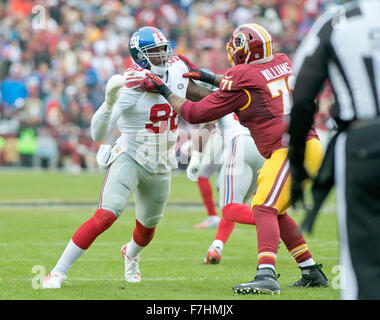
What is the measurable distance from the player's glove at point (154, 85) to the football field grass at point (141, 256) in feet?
4.66

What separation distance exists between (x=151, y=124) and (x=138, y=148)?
0.21 metres

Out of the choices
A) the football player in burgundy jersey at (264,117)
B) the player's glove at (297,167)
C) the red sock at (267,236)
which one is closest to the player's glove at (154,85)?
the football player in burgundy jersey at (264,117)

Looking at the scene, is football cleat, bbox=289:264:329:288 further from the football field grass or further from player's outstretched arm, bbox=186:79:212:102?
player's outstretched arm, bbox=186:79:212:102

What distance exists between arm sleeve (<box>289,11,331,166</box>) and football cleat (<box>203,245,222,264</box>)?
3551 mm

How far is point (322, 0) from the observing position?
23078mm

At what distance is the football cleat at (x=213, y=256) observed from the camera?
693 centimetres

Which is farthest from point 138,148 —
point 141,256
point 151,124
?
point 141,256

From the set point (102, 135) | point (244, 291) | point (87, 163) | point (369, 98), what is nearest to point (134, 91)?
point (102, 135)

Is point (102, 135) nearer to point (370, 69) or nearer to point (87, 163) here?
point (370, 69)

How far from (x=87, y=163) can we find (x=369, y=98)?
55.2 ft

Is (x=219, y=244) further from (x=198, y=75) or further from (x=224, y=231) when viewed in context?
(x=198, y=75)

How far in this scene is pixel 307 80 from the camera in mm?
3348

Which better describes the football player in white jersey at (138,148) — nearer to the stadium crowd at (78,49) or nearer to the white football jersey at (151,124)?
the white football jersey at (151,124)
